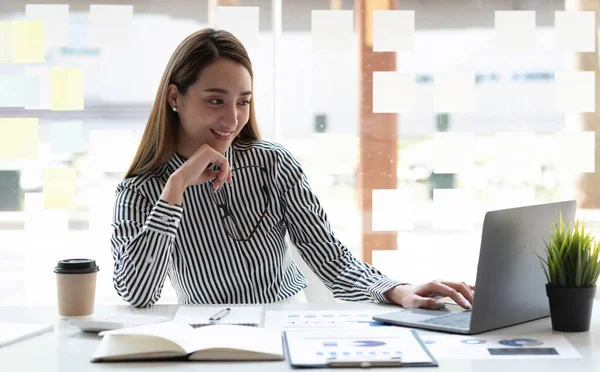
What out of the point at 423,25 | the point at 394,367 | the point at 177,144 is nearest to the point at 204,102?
the point at 177,144

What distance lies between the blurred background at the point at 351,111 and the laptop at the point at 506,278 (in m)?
1.85

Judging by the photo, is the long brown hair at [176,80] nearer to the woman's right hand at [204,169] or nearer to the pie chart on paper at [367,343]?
the woman's right hand at [204,169]

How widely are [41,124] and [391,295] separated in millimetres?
2215

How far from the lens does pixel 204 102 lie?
2154 millimetres

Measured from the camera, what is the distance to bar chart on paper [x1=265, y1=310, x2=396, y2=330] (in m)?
1.62

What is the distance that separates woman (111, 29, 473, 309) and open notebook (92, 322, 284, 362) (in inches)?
24.1

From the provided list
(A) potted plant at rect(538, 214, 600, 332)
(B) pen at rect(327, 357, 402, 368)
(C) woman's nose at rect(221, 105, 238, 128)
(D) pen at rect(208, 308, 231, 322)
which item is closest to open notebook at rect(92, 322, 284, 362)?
(B) pen at rect(327, 357, 402, 368)

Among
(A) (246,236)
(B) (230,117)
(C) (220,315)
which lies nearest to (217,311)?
(C) (220,315)

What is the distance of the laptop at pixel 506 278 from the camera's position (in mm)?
1506

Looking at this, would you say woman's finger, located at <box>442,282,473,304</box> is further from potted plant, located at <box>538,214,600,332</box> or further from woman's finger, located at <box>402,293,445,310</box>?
potted plant, located at <box>538,214,600,332</box>

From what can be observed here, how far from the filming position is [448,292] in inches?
70.9

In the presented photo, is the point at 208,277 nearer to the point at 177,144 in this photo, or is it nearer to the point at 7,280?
the point at 177,144

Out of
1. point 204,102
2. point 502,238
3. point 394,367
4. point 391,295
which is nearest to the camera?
point 394,367

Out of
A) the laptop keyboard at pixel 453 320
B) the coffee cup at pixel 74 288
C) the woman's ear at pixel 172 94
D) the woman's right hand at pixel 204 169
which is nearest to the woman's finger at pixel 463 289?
the laptop keyboard at pixel 453 320
